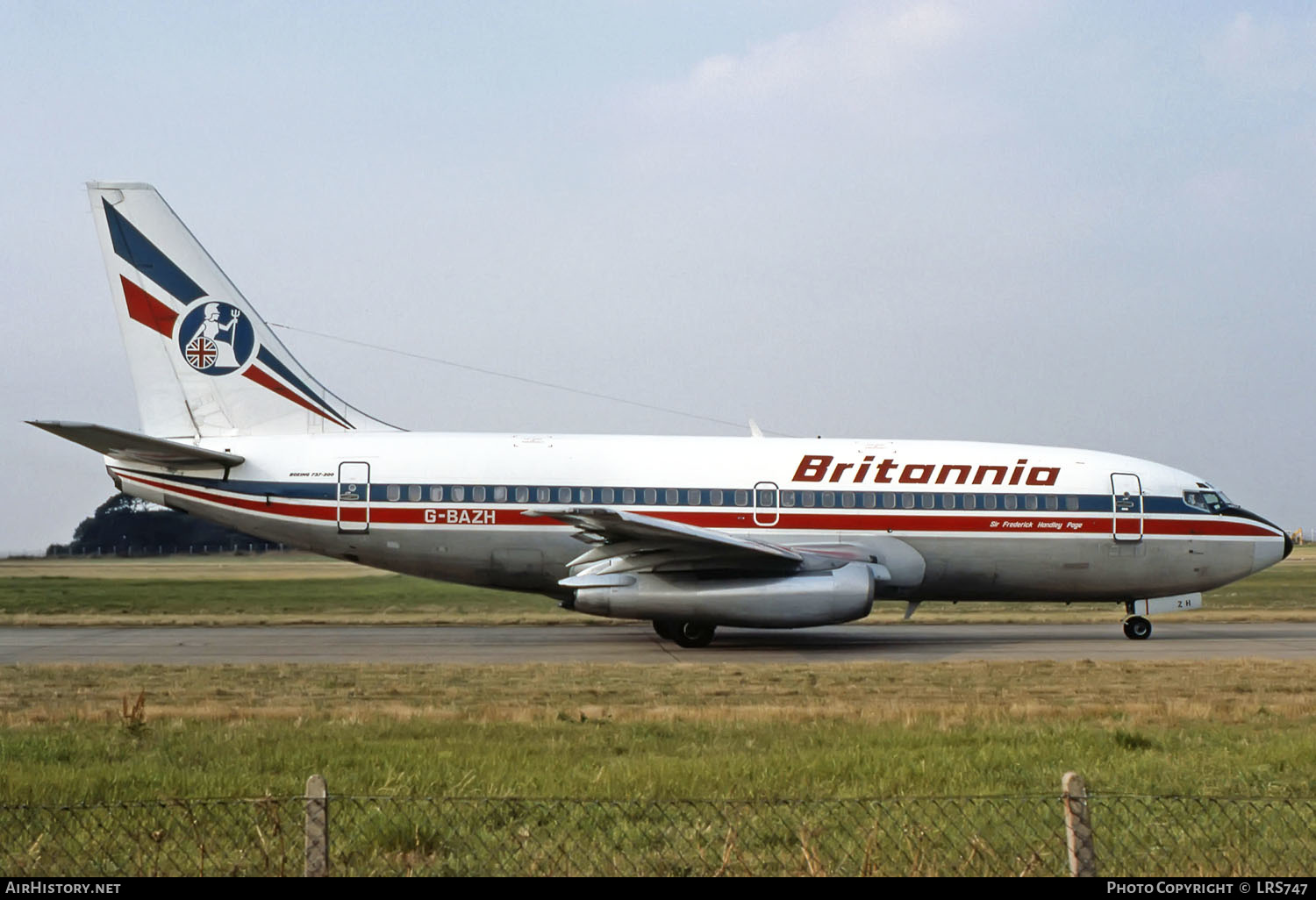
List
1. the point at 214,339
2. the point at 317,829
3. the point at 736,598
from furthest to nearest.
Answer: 1. the point at 214,339
2. the point at 736,598
3. the point at 317,829

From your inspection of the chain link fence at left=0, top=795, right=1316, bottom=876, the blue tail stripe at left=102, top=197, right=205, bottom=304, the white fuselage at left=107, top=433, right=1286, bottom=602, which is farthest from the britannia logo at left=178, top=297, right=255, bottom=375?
the chain link fence at left=0, top=795, right=1316, bottom=876

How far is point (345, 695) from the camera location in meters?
14.1

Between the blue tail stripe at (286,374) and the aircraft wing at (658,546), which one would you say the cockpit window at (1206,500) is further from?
the blue tail stripe at (286,374)

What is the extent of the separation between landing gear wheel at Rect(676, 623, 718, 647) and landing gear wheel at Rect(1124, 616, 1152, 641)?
7.93 metres

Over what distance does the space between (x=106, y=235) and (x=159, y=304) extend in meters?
1.64

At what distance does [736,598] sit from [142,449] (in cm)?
1052

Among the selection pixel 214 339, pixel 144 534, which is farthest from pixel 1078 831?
pixel 144 534

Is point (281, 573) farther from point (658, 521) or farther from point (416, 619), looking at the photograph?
point (658, 521)

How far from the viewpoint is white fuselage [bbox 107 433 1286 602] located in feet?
72.6

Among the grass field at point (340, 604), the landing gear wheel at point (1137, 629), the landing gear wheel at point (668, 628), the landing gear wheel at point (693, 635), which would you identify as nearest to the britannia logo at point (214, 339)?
the grass field at point (340, 604)

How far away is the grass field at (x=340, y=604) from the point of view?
27984mm

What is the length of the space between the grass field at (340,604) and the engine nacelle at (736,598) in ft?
21.5

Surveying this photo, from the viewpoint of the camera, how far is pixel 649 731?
11.5m

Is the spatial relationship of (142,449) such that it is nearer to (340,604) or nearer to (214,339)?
(214,339)
